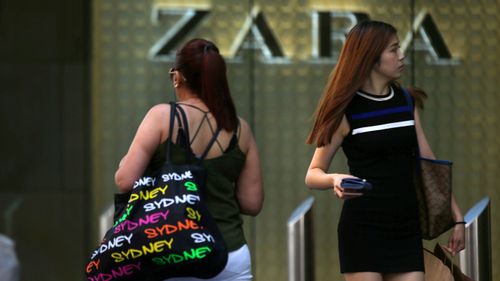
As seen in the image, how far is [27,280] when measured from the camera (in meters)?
9.31

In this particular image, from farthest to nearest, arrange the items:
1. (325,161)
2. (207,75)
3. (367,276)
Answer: (325,161), (367,276), (207,75)

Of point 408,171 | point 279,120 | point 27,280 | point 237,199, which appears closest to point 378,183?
point 408,171

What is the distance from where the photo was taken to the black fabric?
4.12 m

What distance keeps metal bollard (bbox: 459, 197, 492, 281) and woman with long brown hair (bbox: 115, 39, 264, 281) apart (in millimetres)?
2004

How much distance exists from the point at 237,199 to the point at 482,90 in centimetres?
498

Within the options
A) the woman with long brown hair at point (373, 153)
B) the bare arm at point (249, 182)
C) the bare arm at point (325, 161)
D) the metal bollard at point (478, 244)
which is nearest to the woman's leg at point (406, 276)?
the woman with long brown hair at point (373, 153)

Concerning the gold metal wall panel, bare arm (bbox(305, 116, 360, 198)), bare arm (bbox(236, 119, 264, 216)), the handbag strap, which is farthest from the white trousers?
the gold metal wall panel

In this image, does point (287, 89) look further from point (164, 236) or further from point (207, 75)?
point (164, 236)

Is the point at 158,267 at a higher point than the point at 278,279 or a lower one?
higher

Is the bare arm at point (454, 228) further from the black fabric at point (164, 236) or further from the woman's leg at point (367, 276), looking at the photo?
the black fabric at point (164, 236)

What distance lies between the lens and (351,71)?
194 inches

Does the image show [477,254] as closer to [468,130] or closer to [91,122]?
[468,130]

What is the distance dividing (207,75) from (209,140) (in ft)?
0.78

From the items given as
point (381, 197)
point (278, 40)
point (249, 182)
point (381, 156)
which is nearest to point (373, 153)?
point (381, 156)
